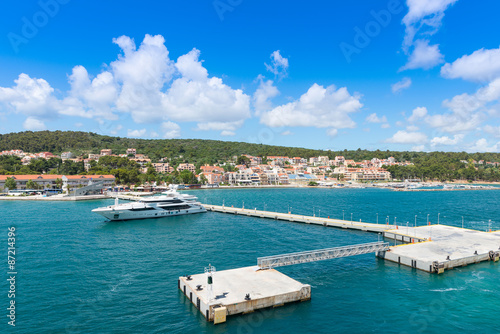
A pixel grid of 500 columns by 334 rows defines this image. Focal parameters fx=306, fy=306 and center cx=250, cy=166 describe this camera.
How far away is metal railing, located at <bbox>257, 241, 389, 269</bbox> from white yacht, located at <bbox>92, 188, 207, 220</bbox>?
3909cm

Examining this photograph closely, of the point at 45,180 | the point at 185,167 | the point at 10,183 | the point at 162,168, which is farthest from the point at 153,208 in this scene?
the point at 162,168

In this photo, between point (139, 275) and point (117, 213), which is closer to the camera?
point (139, 275)

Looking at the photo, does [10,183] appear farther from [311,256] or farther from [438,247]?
[438,247]

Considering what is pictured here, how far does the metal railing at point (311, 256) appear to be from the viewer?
25.4 metres

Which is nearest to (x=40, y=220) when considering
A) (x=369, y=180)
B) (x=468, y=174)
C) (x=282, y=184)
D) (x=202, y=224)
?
(x=202, y=224)

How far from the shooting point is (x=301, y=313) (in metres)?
19.9

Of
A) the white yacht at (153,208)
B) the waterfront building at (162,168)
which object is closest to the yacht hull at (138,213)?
the white yacht at (153,208)

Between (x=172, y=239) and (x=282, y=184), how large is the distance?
130 metres

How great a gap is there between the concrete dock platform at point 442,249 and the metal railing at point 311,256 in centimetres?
173

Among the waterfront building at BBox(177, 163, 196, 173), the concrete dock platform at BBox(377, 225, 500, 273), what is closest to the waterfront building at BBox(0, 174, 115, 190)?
the waterfront building at BBox(177, 163, 196, 173)

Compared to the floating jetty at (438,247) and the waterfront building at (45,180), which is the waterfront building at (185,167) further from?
the floating jetty at (438,247)

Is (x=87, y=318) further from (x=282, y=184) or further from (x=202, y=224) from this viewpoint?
(x=282, y=184)

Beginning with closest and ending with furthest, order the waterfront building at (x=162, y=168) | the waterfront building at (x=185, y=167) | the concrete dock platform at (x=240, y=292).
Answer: the concrete dock platform at (x=240, y=292) < the waterfront building at (x=185, y=167) < the waterfront building at (x=162, y=168)

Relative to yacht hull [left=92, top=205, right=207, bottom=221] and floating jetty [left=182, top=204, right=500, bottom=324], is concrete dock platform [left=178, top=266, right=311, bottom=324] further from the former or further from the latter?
yacht hull [left=92, top=205, right=207, bottom=221]
